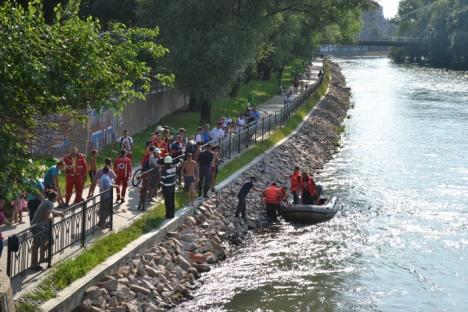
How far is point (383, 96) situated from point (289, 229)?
4944 cm

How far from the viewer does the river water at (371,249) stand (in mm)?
18203

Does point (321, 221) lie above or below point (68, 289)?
below

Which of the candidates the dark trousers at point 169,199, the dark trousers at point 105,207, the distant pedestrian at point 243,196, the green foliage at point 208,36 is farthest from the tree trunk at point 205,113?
the dark trousers at point 105,207

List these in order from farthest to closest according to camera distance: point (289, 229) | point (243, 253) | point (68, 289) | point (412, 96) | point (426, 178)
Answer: point (412, 96), point (426, 178), point (289, 229), point (243, 253), point (68, 289)

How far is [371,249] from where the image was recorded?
2234 cm

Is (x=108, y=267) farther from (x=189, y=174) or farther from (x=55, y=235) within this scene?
(x=189, y=174)

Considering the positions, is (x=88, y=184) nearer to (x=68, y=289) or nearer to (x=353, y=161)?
(x=68, y=289)

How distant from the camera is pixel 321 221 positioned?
2542 cm

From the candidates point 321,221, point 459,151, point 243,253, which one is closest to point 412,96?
point 459,151

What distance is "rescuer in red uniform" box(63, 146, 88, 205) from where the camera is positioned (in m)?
19.7

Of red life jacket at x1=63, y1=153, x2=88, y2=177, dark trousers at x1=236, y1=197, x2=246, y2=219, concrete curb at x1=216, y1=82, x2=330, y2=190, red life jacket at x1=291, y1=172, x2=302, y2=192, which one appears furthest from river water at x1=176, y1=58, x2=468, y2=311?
red life jacket at x1=63, y1=153, x2=88, y2=177

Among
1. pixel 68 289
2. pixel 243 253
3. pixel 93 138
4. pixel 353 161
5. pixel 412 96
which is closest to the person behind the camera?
pixel 68 289

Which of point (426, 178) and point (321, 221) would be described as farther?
point (426, 178)

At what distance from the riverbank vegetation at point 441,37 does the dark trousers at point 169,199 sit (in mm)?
106846
